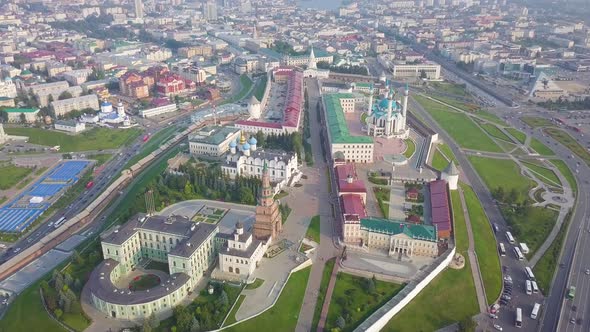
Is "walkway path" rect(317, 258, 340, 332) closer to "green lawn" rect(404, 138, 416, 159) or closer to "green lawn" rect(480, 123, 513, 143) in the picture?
"green lawn" rect(404, 138, 416, 159)

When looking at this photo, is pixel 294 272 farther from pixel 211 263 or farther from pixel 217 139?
pixel 217 139

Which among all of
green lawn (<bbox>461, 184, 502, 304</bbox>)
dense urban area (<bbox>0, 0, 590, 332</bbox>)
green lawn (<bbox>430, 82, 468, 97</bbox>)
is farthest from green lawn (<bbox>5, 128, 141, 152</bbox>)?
green lawn (<bbox>430, 82, 468, 97</bbox>)

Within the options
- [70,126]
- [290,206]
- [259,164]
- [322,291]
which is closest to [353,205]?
[290,206]

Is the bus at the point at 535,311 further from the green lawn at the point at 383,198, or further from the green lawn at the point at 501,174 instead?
the green lawn at the point at 501,174

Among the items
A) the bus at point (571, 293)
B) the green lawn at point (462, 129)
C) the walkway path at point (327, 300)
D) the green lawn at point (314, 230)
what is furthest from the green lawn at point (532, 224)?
the green lawn at point (462, 129)

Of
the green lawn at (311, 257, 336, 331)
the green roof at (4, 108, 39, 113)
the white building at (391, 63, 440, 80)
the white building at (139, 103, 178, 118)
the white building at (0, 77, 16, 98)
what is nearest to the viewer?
the green lawn at (311, 257, 336, 331)

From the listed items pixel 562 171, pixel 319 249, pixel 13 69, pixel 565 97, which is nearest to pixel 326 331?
pixel 319 249

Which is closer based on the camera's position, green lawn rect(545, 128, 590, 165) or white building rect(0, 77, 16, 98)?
green lawn rect(545, 128, 590, 165)
